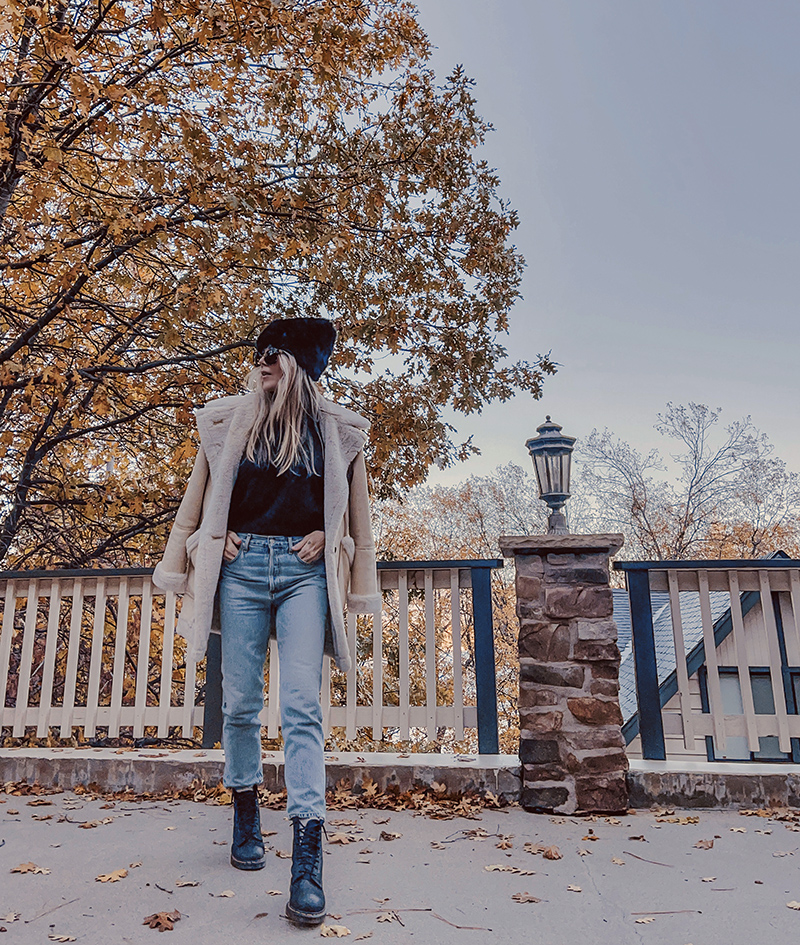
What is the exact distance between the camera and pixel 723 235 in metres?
28.4

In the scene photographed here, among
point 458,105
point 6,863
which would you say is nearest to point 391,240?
point 458,105

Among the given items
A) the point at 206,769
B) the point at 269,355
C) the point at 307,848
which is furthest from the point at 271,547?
the point at 206,769

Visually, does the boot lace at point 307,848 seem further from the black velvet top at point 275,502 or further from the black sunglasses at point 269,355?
the black sunglasses at point 269,355

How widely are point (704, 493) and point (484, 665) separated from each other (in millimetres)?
18001

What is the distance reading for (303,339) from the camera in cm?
241

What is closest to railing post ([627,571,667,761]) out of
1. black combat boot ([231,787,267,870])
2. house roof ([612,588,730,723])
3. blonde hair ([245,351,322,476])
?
black combat boot ([231,787,267,870])

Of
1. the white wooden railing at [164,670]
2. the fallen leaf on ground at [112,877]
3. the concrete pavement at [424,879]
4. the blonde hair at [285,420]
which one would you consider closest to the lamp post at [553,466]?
the white wooden railing at [164,670]

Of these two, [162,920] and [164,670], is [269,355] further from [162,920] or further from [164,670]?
[164,670]

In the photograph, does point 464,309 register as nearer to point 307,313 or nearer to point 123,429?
point 307,313

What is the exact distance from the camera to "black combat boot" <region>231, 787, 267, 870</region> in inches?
88.7

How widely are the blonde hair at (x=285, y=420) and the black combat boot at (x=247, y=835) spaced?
1122 mm

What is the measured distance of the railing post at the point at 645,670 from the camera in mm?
3420

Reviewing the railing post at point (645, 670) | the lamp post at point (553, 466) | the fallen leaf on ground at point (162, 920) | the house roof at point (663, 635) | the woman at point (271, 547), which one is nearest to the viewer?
the fallen leaf on ground at point (162, 920)

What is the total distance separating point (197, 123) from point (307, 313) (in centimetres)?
201
